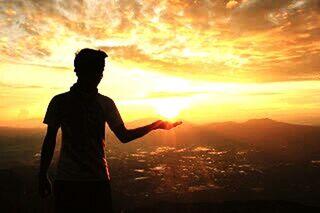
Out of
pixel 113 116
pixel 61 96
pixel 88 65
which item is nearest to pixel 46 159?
pixel 61 96

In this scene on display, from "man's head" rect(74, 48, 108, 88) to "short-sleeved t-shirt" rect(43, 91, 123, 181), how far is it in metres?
0.21

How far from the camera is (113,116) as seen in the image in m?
4.70

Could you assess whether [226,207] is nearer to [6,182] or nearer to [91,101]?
[6,182]

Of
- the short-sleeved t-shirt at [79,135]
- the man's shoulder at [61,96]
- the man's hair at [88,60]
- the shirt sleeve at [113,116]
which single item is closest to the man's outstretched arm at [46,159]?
the short-sleeved t-shirt at [79,135]

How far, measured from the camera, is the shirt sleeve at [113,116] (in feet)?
15.3

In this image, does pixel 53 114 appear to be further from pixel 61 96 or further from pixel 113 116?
pixel 113 116

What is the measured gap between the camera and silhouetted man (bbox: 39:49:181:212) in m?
4.27

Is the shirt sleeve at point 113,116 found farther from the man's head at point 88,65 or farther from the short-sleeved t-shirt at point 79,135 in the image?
the man's head at point 88,65

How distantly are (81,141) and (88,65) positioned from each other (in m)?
1.00

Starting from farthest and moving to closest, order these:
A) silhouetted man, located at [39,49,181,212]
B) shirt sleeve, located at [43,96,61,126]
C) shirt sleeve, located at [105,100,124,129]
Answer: shirt sleeve, located at [105,100,124,129] → shirt sleeve, located at [43,96,61,126] → silhouetted man, located at [39,49,181,212]

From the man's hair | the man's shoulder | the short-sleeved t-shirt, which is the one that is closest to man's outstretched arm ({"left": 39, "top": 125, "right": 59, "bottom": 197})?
the short-sleeved t-shirt

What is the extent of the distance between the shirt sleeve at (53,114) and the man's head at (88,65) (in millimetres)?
443

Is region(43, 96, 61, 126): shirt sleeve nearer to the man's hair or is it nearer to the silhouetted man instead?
the silhouetted man

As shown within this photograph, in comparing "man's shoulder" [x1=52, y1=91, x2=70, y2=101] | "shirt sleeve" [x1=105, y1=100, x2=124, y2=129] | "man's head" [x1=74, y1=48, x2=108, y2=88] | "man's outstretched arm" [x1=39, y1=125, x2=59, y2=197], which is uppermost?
"man's head" [x1=74, y1=48, x2=108, y2=88]
